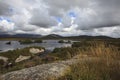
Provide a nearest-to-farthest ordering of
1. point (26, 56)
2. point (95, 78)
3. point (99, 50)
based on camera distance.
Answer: point (95, 78)
point (99, 50)
point (26, 56)

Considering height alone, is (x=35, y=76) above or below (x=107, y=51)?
below

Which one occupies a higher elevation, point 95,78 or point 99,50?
point 99,50

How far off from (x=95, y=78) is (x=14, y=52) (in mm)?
37741

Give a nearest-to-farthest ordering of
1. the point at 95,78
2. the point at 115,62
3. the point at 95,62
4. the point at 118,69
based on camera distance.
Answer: the point at 95,78
the point at 118,69
the point at 115,62
the point at 95,62

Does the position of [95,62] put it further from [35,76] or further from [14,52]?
[14,52]

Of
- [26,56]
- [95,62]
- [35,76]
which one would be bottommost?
[26,56]

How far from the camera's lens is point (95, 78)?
627cm

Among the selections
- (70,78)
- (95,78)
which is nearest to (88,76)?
(95,78)

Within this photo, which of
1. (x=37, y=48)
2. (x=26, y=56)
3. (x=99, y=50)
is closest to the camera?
(x=99, y=50)

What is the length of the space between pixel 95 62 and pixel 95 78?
5.41 ft

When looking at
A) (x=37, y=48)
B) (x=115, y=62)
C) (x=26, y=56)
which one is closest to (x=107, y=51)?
(x=115, y=62)

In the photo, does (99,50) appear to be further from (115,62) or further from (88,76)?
(88,76)

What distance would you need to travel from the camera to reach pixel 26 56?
41156 mm

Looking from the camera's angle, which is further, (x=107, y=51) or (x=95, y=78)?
(x=107, y=51)
